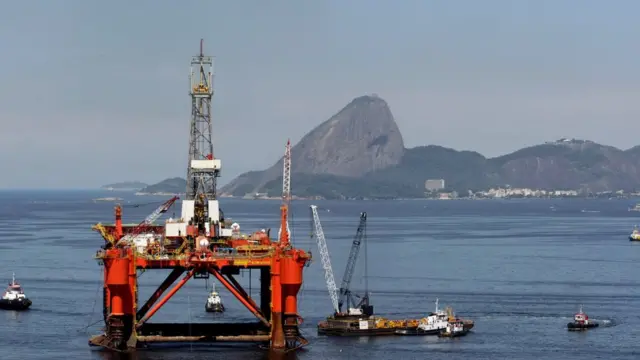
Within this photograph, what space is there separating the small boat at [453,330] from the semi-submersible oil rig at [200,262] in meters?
14.4

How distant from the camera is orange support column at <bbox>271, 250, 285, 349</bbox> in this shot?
64.1m

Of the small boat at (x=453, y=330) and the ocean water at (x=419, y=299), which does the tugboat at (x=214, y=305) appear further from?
the small boat at (x=453, y=330)

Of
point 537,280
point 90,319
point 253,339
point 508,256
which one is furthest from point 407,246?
point 253,339

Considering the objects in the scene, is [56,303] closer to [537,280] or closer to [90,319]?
[90,319]

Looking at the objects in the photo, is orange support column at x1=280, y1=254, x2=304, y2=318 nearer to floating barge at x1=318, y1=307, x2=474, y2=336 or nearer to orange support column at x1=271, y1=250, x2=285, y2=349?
orange support column at x1=271, y1=250, x2=285, y2=349

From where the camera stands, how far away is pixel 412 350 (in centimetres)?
7444

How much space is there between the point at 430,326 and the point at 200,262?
23025 millimetres

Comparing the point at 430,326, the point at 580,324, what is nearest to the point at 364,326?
the point at 430,326

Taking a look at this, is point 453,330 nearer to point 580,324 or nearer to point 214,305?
point 580,324

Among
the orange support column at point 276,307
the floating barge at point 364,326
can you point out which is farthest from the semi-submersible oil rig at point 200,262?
the floating barge at point 364,326

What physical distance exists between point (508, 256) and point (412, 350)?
7845 centimetres

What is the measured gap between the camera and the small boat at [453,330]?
80438 millimetres

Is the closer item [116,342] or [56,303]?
[116,342]

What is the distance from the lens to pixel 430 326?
3211 inches
